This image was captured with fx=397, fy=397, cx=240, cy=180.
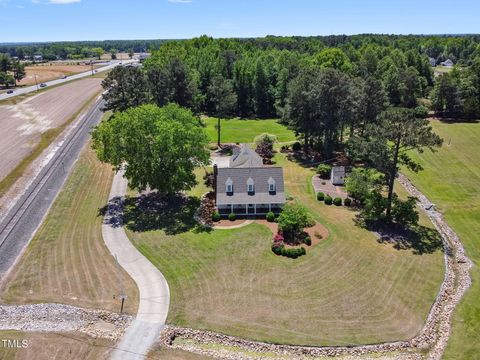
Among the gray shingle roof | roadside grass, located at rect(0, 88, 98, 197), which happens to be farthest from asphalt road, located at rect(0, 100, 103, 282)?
the gray shingle roof

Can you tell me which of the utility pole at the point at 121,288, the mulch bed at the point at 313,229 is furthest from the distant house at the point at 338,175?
the utility pole at the point at 121,288

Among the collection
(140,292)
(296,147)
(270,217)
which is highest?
(296,147)

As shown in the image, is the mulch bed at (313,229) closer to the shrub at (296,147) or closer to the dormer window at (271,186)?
the dormer window at (271,186)

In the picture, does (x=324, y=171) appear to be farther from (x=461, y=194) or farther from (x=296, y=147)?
(x=461, y=194)

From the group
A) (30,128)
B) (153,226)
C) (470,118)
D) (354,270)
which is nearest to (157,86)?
(30,128)

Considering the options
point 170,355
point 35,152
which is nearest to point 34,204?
point 35,152

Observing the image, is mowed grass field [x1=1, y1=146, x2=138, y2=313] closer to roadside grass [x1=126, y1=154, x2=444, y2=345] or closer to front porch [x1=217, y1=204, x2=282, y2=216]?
roadside grass [x1=126, y1=154, x2=444, y2=345]

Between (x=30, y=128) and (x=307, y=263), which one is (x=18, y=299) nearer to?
(x=307, y=263)
